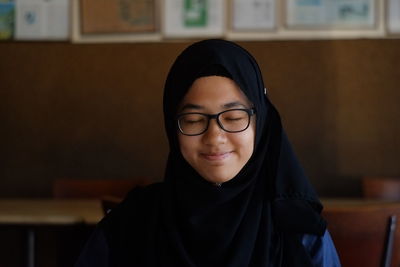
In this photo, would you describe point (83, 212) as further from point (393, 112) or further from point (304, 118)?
point (393, 112)

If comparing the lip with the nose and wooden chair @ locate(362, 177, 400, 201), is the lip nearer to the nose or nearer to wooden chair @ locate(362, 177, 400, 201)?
the nose

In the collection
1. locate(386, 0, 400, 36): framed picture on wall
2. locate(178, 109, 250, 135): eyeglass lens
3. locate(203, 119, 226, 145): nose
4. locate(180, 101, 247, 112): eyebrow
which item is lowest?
locate(203, 119, 226, 145): nose

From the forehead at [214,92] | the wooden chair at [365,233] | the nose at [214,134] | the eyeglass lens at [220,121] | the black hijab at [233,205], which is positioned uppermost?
the forehead at [214,92]

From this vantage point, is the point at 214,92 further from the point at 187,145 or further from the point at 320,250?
the point at 320,250

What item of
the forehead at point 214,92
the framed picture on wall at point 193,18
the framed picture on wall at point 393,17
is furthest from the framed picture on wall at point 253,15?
the forehead at point 214,92

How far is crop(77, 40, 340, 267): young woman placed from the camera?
1219 mm

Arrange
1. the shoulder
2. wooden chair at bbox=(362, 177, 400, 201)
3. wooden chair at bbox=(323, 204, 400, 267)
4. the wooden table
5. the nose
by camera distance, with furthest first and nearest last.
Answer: wooden chair at bbox=(362, 177, 400, 201), the wooden table, wooden chair at bbox=(323, 204, 400, 267), the shoulder, the nose

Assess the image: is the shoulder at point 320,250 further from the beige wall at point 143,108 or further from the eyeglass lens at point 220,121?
the beige wall at point 143,108

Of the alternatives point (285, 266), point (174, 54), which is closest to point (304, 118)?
point (174, 54)

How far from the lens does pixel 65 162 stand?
11.1 feet

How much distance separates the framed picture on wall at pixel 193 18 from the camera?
3.26 meters

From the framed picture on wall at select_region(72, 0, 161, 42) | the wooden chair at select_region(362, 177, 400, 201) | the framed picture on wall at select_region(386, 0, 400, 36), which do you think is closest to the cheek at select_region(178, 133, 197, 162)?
the wooden chair at select_region(362, 177, 400, 201)

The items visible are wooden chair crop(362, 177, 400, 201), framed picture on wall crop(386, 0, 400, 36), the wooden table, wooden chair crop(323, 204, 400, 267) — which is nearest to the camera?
wooden chair crop(323, 204, 400, 267)

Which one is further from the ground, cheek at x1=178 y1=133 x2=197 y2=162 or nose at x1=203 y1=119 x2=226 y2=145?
nose at x1=203 y1=119 x2=226 y2=145
